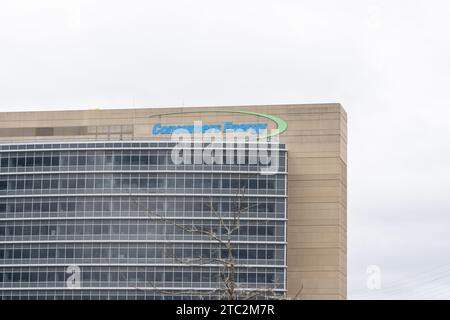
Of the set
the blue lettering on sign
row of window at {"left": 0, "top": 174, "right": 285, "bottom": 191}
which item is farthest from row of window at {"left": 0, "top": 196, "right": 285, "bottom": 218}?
the blue lettering on sign

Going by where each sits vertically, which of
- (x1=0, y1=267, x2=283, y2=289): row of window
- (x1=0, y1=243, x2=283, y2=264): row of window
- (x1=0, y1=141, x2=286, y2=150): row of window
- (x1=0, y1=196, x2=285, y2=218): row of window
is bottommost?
(x1=0, y1=267, x2=283, y2=289): row of window

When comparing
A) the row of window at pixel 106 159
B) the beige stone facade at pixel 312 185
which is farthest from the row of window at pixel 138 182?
the beige stone facade at pixel 312 185

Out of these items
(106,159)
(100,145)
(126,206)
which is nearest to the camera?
(126,206)

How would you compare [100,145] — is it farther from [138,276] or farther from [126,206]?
[138,276]

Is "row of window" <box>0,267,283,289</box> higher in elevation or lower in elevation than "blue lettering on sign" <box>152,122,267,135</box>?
lower

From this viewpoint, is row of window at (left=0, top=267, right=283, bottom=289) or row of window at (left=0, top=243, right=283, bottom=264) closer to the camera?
row of window at (left=0, top=267, right=283, bottom=289)

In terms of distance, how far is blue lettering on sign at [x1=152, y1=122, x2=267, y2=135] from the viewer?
190 m

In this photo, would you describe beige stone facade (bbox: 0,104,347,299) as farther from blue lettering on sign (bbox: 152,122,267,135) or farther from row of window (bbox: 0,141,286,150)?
row of window (bbox: 0,141,286,150)

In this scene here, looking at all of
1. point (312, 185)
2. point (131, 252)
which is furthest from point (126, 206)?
point (312, 185)

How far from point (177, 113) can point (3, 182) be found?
31.0m

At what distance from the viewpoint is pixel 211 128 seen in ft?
630

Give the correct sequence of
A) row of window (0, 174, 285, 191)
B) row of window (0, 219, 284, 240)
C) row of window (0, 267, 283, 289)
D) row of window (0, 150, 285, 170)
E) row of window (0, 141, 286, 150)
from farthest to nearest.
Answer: row of window (0, 219, 284, 240) < row of window (0, 141, 286, 150) < row of window (0, 150, 285, 170) < row of window (0, 174, 285, 191) < row of window (0, 267, 283, 289)

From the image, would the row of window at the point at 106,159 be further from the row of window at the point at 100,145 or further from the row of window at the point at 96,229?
the row of window at the point at 96,229
